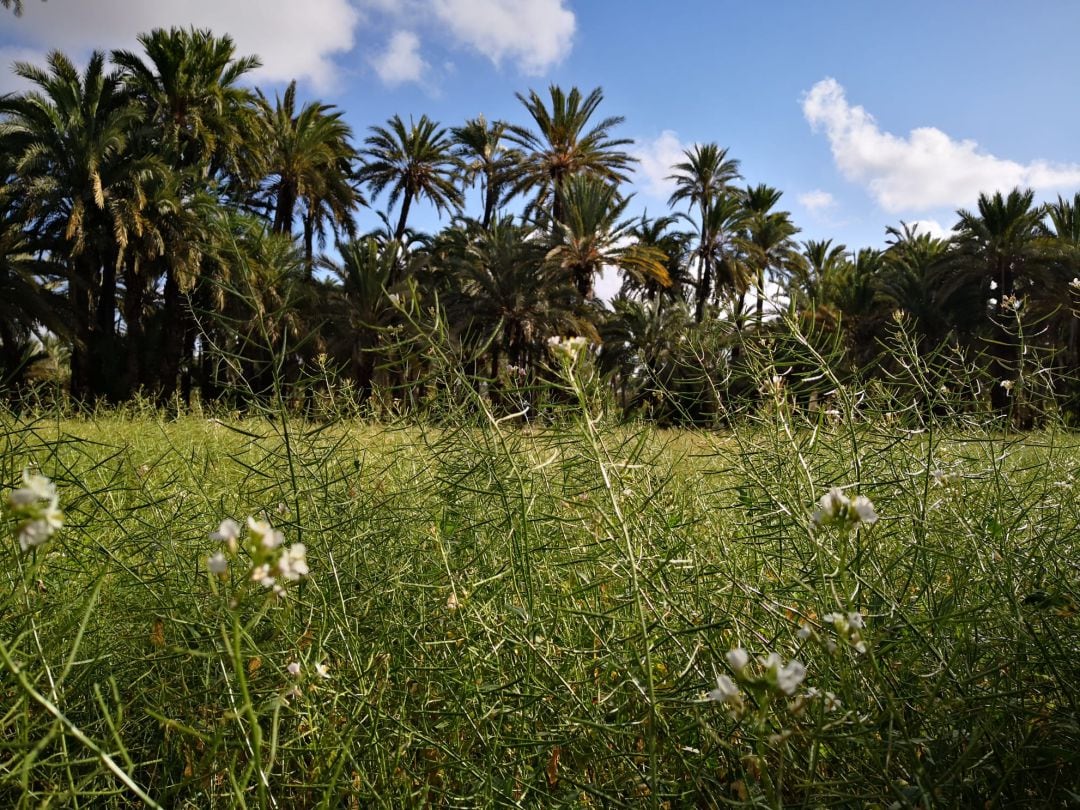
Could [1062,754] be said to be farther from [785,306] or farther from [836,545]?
[785,306]

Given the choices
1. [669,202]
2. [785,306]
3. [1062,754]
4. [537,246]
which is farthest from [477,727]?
[669,202]

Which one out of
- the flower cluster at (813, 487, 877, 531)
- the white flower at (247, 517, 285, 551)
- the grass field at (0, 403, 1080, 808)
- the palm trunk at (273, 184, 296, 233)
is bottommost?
the grass field at (0, 403, 1080, 808)

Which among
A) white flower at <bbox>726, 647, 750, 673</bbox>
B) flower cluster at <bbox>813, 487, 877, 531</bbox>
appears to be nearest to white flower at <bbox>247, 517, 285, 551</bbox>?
white flower at <bbox>726, 647, 750, 673</bbox>

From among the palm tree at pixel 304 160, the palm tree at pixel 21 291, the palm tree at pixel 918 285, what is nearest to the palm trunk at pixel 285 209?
the palm tree at pixel 304 160

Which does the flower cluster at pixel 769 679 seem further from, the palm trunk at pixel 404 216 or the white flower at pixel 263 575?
the palm trunk at pixel 404 216

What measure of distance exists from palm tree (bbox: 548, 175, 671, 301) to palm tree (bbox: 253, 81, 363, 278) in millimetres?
7290

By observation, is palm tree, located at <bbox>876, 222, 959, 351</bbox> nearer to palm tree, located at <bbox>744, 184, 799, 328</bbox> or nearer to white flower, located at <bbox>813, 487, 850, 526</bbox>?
palm tree, located at <bbox>744, 184, 799, 328</bbox>

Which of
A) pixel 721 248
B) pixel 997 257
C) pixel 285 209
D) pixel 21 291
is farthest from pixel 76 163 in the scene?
pixel 997 257

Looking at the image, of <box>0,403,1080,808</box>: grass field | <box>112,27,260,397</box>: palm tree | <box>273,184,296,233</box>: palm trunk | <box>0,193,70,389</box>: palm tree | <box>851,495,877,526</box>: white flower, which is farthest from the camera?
<box>273,184,296,233</box>: palm trunk

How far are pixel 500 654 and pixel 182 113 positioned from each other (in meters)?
21.6

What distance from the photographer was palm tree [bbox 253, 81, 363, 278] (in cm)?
2109

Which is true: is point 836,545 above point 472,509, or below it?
above

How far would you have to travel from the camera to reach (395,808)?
1.21 m

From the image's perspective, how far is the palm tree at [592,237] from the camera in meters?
18.7
